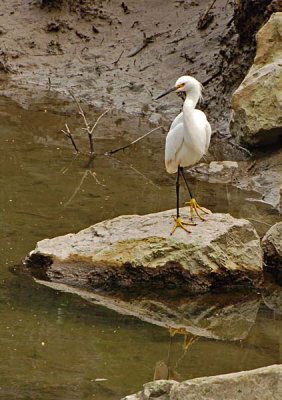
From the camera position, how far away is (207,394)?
472 centimetres

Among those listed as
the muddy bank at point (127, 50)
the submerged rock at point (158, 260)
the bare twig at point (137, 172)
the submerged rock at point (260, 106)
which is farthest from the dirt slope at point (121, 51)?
the submerged rock at point (158, 260)

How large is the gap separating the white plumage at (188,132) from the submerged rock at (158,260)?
0.64 meters

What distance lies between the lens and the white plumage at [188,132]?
318 inches

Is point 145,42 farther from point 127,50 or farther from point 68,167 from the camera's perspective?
point 68,167

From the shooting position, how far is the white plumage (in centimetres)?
808

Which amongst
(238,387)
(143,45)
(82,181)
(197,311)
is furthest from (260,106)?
(238,387)

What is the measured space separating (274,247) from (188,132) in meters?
1.20

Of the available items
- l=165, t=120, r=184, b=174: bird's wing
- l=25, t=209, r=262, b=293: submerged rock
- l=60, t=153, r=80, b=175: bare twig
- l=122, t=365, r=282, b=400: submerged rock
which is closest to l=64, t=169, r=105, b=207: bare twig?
l=60, t=153, r=80, b=175: bare twig

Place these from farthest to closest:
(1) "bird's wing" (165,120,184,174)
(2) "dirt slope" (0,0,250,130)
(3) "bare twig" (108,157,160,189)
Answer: (2) "dirt slope" (0,0,250,130) → (3) "bare twig" (108,157,160,189) → (1) "bird's wing" (165,120,184,174)

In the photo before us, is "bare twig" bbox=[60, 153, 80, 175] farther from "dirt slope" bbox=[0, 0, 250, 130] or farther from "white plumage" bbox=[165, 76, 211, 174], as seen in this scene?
"white plumage" bbox=[165, 76, 211, 174]

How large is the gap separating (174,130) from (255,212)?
2.00 metres

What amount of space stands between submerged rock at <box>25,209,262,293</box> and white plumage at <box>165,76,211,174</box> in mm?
635

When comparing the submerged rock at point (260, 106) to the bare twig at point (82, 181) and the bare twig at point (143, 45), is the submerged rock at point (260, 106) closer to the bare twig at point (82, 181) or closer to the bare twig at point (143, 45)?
the bare twig at point (82, 181)

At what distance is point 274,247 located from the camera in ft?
27.0
